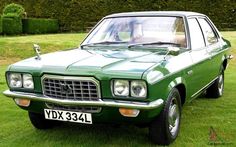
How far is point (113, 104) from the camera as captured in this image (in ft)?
13.8

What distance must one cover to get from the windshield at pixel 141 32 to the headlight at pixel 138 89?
4.60 ft

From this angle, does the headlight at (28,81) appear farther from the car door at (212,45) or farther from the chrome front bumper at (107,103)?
the car door at (212,45)

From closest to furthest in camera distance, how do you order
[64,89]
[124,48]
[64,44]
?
[64,89] < [124,48] < [64,44]

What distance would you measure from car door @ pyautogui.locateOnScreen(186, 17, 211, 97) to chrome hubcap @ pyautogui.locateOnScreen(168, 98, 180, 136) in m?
0.43

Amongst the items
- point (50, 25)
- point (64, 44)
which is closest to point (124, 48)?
point (64, 44)

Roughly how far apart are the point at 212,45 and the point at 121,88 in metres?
2.84

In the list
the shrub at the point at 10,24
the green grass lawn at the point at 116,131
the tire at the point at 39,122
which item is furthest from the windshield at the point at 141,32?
the shrub at the point at 10,24

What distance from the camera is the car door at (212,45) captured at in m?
6.32

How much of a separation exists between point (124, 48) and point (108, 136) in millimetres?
1153

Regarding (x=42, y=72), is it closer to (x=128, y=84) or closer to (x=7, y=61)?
(x=128, y=84)

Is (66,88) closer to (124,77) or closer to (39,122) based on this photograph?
(124,77)

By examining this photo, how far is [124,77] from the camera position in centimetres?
417

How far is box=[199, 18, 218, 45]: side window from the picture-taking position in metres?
6.55

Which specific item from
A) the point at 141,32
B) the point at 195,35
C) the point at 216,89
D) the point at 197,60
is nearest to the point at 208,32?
the point at 195,35
